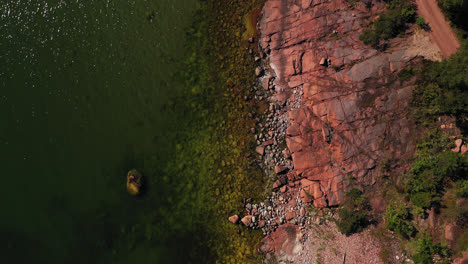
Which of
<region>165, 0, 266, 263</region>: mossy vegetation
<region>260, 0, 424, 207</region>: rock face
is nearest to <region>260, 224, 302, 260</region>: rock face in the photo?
<region>165, 0, 266, 263</region>: mossy vegetation

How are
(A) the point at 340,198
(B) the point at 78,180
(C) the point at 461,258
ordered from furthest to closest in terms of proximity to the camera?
(B) the point at 78,180, (A) the point at 340,198, (C) the point at 461,258

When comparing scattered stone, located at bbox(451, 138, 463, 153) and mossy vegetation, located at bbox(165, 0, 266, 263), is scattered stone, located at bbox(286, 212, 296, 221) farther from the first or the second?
scattered stone, located at bbox(451, 138, 463, 153)

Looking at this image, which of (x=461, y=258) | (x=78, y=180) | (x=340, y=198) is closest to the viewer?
(x=461, y=258)

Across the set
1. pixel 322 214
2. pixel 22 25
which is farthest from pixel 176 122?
pixel 22 25

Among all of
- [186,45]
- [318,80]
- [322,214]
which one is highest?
[186,45]

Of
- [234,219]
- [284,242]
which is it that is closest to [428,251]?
[284,242]

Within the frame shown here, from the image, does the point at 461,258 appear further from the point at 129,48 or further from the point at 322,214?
the point at 129,48

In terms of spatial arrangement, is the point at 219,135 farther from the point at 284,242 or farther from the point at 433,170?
the point at 433,170

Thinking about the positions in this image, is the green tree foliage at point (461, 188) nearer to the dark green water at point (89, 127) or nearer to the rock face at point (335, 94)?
the rock face at point (335, 94)
